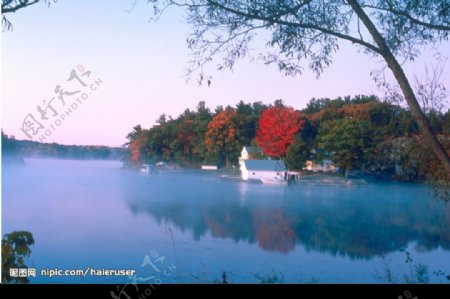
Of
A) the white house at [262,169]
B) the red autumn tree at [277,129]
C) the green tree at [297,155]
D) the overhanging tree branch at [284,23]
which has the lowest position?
the white house at [262,169]

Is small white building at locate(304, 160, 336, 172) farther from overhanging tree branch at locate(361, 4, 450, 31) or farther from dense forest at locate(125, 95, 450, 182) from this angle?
overhanging tree branch at locate(361, 4, 450, 31)

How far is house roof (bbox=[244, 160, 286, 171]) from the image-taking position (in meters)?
5.99

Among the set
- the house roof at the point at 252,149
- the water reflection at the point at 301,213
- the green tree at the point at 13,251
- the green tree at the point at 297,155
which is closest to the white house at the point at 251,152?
the house roof at the point at 252,149

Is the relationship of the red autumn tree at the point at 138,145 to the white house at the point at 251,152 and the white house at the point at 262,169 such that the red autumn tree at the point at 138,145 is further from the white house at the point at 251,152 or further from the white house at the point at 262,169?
the white house at the point at 262,169

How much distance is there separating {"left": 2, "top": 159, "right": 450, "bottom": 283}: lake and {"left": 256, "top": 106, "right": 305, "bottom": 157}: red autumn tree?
81 centimetres

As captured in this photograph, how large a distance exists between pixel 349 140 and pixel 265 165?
104 cm

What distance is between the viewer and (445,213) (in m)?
6.60

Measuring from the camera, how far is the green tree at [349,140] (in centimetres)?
590

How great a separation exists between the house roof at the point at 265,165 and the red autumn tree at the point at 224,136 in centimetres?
23

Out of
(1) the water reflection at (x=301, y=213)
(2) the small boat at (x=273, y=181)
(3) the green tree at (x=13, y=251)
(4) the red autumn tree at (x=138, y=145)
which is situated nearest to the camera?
(3) the green tree at (x=13, y=251)

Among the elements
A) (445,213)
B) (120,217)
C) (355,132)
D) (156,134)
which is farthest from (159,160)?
(445,213)

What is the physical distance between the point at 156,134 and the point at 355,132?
7.84 feet

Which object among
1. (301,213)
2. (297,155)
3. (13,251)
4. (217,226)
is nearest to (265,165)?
(297,155)

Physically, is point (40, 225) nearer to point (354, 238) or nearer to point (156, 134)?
point (156, 134)
